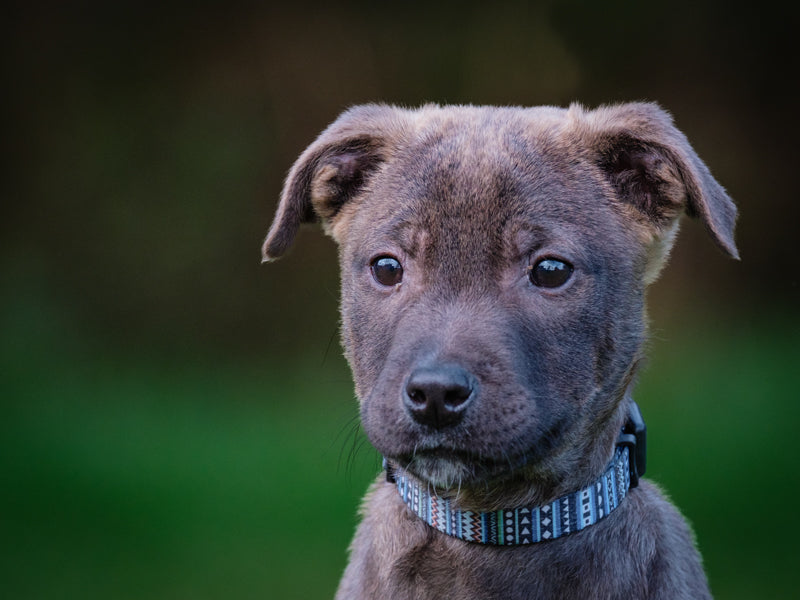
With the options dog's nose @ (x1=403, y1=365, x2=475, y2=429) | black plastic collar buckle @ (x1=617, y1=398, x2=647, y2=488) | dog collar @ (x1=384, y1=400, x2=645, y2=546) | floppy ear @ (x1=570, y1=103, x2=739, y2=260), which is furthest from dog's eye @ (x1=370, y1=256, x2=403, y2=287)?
black plastic collar buckle @ (x1=617, y1=398, x2=647, y2=488)

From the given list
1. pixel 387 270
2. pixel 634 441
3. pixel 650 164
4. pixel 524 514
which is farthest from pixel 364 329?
pixel 650 164

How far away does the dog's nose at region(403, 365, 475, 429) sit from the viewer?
11.6ft

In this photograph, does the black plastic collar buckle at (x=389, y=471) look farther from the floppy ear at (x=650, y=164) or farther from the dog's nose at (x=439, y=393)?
the floppy ear at (x=650, y=164)

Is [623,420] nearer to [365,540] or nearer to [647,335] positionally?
[647,335]

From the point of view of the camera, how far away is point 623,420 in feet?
13.9

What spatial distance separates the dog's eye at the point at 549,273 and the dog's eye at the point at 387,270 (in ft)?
1.67

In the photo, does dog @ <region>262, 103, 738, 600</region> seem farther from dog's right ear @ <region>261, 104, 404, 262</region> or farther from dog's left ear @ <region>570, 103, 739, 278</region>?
dog's right ear @ <region>261, 104, 404, 262</region>

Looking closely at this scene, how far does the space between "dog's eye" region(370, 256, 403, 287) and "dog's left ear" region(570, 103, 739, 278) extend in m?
0.91

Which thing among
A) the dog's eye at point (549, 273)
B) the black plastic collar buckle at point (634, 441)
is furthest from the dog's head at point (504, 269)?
the black plastic collar buckle at point (634, 441)

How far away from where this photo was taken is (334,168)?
4.62 m

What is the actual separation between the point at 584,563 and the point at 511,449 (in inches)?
23.5

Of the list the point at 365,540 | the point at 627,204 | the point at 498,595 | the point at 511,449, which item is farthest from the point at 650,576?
the point at 627,204

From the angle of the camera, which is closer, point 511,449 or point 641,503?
point 511,449

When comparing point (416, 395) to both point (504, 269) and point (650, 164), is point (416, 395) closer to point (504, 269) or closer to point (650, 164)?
point (504, 269)
